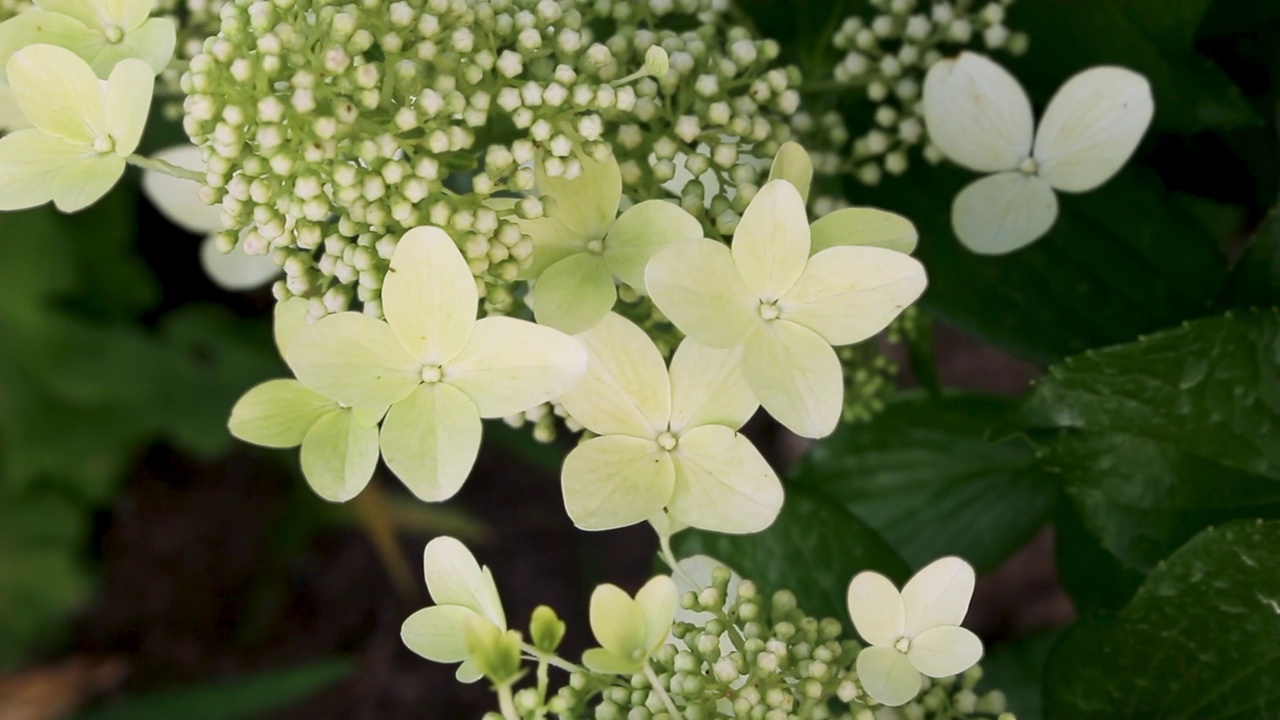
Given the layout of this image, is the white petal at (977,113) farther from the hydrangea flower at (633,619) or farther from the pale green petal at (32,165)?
the pale green petal at (32,165)

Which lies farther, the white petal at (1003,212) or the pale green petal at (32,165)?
the white petal at (1003,212)

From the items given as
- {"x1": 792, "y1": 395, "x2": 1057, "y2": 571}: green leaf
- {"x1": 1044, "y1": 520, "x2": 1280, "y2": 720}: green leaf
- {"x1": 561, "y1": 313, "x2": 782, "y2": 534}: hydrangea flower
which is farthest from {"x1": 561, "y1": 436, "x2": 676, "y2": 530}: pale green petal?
{"x1": 792, "y1": 395, "x2": 1057, "y2": 571}: green leaf

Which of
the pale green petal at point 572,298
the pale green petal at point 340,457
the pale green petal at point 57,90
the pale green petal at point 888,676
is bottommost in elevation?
the pale green petal at point 888,676

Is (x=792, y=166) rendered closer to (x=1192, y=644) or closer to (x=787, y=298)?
(x=787, y=298)

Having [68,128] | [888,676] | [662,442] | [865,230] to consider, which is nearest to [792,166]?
[865,230]

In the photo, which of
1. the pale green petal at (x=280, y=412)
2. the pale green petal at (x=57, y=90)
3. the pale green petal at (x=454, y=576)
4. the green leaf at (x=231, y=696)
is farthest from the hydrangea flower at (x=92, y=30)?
the green leaf at (x=231, y=696)

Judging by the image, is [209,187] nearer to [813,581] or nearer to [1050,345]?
[813,581]

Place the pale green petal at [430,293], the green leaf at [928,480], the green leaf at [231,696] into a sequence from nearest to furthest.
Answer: the pale green petal at [430,293]
the green leaf at [928,480]
the green leaf at [231,696]
